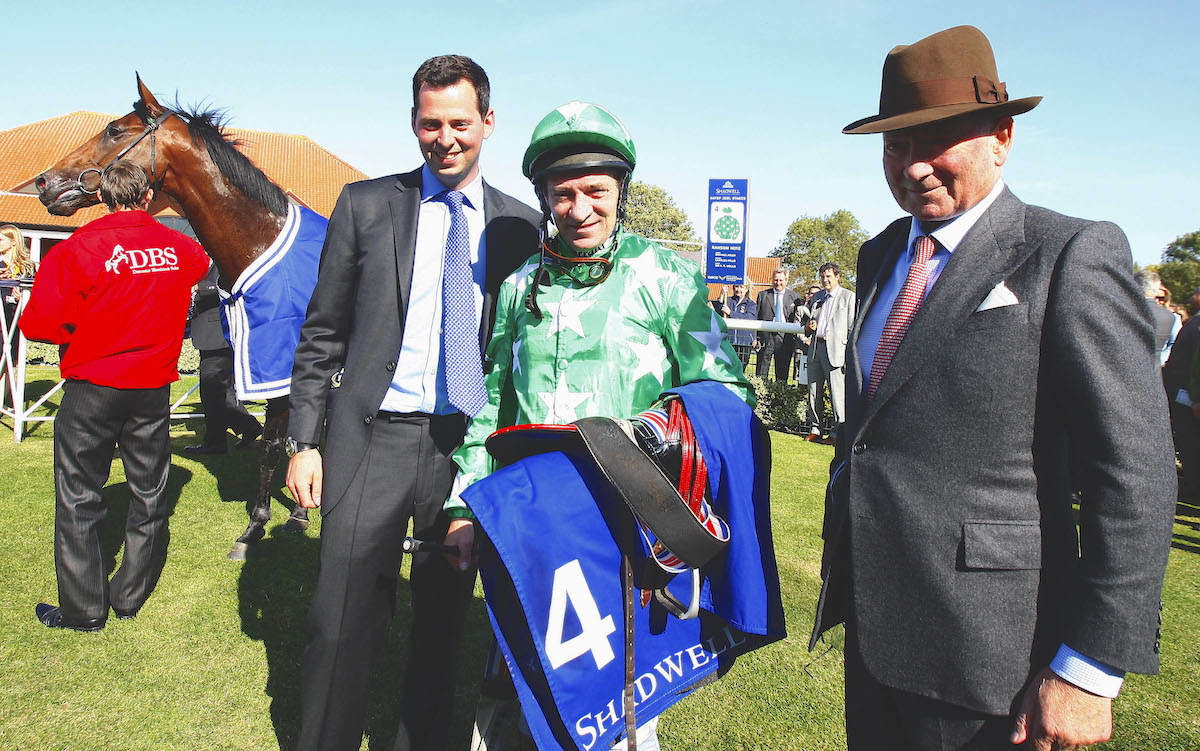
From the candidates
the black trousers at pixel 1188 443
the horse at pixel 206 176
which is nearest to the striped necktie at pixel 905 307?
the horse at pixel 206 176

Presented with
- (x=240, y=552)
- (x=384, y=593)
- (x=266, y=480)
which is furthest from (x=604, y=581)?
(x=266, y=480)

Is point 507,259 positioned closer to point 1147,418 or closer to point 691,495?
point 691,495

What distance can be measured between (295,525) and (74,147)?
50080mm

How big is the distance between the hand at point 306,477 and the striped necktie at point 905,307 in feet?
5.97

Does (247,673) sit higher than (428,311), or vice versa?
(428,311)

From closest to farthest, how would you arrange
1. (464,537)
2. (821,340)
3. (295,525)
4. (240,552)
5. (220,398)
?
(464,537), (240,552), (295,525), (220,398), (821,340)

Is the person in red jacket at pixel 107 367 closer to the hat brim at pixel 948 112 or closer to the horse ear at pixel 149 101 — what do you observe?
the horse ear at pixel 149 101

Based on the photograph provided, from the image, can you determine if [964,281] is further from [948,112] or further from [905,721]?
[905,721]

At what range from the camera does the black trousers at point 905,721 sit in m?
1.48

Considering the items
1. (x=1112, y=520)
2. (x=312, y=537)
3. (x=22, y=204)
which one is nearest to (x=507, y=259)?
(x=1112, y=520)

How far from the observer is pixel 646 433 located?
1689 millimetres

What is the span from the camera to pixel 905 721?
1.60m

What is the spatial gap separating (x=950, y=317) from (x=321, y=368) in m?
1.98

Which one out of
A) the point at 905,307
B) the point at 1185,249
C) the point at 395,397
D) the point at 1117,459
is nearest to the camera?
the point at 1117,459
